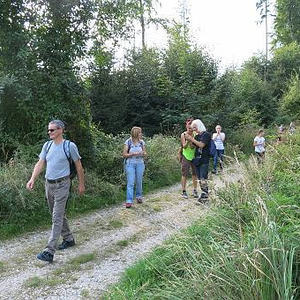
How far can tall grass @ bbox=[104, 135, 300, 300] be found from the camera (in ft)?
9.68

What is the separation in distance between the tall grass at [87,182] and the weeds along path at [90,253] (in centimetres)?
53

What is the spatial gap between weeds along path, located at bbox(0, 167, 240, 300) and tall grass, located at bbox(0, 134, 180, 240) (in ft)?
1.74

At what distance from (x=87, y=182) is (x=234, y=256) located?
689 centimetres

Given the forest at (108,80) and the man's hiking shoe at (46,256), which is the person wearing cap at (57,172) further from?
the forest at (108,80)

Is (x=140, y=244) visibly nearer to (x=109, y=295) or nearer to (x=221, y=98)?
(x=109, y=295)

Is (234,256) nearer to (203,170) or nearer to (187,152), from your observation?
(203,170)

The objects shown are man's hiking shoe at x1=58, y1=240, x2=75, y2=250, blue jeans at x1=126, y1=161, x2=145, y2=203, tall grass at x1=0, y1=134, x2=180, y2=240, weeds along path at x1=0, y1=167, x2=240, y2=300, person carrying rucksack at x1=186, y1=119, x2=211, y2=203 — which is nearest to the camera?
weeds along path at x1=0, y1=167, x2=240, y2=300

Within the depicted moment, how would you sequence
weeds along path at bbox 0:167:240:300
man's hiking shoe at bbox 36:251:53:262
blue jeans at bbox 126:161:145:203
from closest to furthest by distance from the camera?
1. weeds along path at bbox 0:167:240:300
2. man's hiking shoe at bbox 36:251:53:262
3. blue jeans at bbox 126:161:145:203

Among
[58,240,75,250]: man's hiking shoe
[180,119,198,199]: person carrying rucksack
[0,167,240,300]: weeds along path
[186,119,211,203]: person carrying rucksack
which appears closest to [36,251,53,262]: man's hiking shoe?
[0,167,240,300]: weeds along path

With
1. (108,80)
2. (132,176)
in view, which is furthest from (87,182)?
(108,80)

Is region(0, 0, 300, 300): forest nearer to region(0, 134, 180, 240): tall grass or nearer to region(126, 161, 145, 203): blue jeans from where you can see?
region(0, 134, 180, 240): tall grass

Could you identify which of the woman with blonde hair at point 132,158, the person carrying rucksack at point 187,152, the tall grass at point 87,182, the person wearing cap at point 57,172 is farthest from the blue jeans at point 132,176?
the person wearing cap at point 57,172

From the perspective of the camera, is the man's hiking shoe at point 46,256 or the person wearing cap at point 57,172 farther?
the person wearing cap at point 57,172

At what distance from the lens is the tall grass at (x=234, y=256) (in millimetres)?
2949
